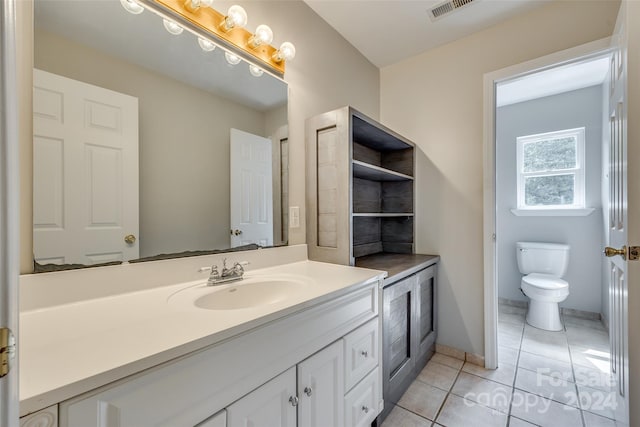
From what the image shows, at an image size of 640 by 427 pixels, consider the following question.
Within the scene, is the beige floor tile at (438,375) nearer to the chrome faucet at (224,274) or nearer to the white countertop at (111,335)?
the white countertop at (111,335)

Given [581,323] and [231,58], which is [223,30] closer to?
[231,58]

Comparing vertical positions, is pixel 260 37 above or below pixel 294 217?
above

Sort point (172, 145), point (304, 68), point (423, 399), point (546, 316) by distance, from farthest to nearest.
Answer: point (546, 316)
point (304, 68)
point (423, 399)
point (172, 145)

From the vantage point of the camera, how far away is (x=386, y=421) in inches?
57.1

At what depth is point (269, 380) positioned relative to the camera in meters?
0.81

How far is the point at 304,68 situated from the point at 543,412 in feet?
7.98

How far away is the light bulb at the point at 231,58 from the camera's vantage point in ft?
4.37

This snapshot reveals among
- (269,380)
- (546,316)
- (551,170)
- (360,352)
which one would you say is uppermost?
(551,170)

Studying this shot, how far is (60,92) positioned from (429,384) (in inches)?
91.5

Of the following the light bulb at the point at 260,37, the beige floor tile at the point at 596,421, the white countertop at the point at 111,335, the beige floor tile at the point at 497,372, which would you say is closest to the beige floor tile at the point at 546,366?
the beige floor tile at the point at 497,372

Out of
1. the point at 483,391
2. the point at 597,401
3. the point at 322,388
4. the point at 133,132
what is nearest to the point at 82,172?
the point at 133,132

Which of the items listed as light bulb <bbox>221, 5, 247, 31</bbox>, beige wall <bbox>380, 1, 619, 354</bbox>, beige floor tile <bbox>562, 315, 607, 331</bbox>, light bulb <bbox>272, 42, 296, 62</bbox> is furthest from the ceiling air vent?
beige floor tile <bbox>562, 315, 607, 331</bbox>

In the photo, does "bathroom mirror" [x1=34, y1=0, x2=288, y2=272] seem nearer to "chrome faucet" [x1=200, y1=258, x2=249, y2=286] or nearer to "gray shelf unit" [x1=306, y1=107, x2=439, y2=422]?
"chrome faucet" [x1=200, y1=258, x2=249, y2=286]

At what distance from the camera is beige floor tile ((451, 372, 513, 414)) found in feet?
5.16
